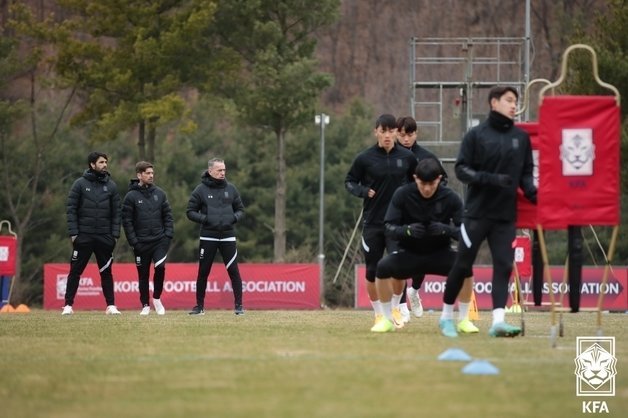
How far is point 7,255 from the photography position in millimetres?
30094

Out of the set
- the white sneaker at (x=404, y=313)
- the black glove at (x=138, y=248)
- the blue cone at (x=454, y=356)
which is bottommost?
the white sneaker at (x=404, y=313)

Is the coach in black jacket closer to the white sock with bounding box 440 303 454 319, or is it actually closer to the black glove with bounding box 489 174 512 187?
the white sock with bounding box 440 303 454 319

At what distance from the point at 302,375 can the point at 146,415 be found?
1957mm

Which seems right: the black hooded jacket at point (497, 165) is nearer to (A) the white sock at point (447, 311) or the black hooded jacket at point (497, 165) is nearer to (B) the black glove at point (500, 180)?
(B) the black glove at point (500, 180)

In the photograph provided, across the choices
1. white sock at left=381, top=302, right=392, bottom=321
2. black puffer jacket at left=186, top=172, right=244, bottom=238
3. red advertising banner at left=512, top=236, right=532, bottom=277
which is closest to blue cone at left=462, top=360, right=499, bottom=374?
Answer: white sock at left=381, top=302, right=392, bottom=321

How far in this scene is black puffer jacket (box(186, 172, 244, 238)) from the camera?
67.6ft

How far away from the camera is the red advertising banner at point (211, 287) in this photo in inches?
1318

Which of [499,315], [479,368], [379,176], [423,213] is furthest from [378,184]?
[479,368]

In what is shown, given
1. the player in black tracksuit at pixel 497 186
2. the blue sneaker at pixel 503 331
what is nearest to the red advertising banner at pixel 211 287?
the blue sneaker at pixel 503 331

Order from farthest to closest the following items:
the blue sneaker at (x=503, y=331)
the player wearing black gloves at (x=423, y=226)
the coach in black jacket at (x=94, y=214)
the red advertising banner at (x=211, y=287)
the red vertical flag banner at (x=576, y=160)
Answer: the red advertising banner at (x=211, y=287) → the coach in black jacket at (x=94, y=214) → the player wearing black gloves at (x=423, y=226) → the blue sneaker at (x=503, y=331) → the red vertical flag banner at (x=576, y=160)

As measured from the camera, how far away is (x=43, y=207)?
184ft

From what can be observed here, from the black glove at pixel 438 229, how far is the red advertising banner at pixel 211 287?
20062mm

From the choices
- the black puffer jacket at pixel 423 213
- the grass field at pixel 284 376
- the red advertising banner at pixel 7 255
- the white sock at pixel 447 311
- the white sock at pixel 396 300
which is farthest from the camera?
the red advertising banner at pixel 7 255

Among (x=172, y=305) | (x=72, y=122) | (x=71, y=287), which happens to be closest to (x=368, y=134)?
(x=72, y=122)
